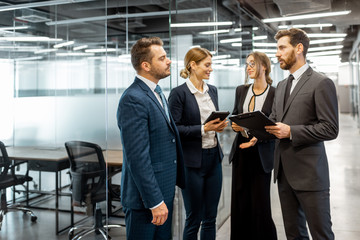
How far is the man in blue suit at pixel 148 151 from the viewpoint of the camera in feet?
5.82

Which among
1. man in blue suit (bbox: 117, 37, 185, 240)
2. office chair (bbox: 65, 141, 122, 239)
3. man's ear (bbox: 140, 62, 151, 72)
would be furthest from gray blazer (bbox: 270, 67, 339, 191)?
office chair (bbox: 65, 141, 122, 239)

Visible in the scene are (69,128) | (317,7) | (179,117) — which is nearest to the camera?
(179,117)

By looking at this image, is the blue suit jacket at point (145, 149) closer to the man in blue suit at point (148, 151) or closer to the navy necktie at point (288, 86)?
the man in blue suit at point (148, 151)

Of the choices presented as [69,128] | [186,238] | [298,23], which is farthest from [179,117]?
[298,23]

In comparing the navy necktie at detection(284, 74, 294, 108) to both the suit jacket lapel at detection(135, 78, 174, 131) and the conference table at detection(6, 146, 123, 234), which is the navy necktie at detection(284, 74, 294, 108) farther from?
the conference table at detection(6, 146, 123, 234)

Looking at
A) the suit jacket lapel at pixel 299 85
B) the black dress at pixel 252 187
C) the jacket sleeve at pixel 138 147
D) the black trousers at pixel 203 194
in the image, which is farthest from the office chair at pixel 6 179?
the suit jacket lapel at pixel 299 85

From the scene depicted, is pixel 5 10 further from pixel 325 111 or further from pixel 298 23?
pixel 298 23

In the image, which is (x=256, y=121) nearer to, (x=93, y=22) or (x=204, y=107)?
(x=204, y=107)

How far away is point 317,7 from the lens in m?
5.73

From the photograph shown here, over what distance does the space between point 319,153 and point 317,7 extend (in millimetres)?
4387

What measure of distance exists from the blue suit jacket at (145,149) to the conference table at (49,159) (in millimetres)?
1115

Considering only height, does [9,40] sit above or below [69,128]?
above

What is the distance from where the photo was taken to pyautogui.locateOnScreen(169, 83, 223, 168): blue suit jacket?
2531 mm

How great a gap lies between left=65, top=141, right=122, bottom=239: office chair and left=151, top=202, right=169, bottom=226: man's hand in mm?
1362
